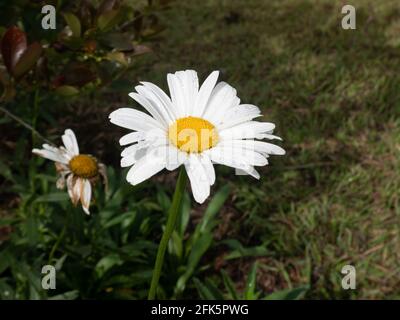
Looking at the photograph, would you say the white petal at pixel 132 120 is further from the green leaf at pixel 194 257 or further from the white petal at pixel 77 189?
the green leaf at pixel 194 257

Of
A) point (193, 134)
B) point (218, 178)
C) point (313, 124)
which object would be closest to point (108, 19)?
point (193, 134)

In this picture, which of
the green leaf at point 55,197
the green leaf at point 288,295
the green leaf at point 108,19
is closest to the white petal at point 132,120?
the green leaf at point 108,19

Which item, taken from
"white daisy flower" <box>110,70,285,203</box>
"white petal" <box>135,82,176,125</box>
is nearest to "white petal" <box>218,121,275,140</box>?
"white daisy flower" <box>110,70,285,203</box>

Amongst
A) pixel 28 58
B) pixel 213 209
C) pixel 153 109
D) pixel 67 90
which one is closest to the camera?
pixel 153 109

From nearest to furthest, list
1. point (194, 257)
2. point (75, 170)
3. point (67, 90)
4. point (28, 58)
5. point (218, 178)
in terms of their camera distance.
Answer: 1. point (28, 58)
2. point (75, 170)
3. point (67, 90)
4. point (194, 257)
5. point (218, 178)

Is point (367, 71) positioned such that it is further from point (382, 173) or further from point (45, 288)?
point (45, 288)

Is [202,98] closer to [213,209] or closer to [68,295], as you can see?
[68,295]

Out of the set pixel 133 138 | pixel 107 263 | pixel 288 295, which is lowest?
pixel 288 295
